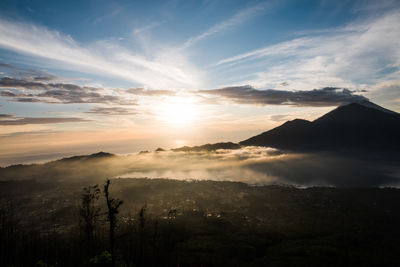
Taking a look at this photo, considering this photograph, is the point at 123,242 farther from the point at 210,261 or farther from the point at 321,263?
the point at 321,263

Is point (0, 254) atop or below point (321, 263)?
atop

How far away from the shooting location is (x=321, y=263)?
558 feet

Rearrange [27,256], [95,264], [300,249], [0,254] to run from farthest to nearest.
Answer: [300,249]
[27,256]
[0,254]
[95,264]

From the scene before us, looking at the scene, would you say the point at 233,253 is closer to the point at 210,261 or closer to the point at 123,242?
the point at 210,261

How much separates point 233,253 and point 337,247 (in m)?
81.4

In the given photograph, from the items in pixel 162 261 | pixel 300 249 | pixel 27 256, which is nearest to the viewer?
pixel 27 256

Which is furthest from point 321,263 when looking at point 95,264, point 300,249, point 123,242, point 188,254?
point 95,264

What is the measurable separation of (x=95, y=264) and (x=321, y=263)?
174751mm

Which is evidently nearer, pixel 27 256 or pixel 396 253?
pixel 27 256

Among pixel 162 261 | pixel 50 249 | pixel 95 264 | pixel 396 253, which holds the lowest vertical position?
pixel 396 253

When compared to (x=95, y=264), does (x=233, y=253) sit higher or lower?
lower

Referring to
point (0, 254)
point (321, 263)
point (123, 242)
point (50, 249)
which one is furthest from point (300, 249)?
point (0, 254)

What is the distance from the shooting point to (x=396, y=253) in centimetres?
18238

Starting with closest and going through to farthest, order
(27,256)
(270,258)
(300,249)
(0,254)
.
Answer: (0,254) < (27,256) < (270,258) < (300,249)
